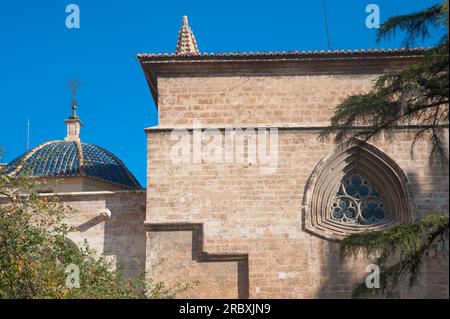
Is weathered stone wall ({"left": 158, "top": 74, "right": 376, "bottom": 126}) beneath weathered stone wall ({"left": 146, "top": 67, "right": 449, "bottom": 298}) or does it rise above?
above

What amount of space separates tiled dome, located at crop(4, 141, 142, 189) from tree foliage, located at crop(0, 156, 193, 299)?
4701 millimetres

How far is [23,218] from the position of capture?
11.4 m

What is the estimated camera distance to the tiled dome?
53.5 ft

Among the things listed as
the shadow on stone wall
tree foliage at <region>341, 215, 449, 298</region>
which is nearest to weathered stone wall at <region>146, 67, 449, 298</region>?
the shadow on stone wall

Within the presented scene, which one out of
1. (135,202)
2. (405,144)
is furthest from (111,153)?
(405,144)

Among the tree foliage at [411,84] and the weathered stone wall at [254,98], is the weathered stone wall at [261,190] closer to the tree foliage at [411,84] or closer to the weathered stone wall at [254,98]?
the weathered stone wall at [254,98]

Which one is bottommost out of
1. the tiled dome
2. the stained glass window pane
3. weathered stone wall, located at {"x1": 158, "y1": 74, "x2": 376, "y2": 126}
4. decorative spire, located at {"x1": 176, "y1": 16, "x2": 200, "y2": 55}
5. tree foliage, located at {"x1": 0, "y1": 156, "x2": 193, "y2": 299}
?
tree foliage, located at {"x1": 0, "y1": 156, "x2": 193, "y2": 299}

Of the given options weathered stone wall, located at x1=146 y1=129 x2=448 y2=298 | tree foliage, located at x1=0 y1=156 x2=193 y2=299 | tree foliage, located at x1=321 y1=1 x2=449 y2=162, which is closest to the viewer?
tree foliage, located at x1=321 y1=1 x2=449 y2=162

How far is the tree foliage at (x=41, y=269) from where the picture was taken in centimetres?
951

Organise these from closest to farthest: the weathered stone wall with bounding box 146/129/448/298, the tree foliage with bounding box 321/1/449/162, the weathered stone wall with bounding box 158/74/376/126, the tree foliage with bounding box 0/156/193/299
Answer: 1. the tree foliage with bounding box 321/1/449/162
2. the tree foliage with bounding box 0/156/193/299
3. the weathered stone wall with bounding box 146/129/448/298
4. the weathered stone wall with bounding box 158/74/376/126

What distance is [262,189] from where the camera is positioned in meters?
12.6

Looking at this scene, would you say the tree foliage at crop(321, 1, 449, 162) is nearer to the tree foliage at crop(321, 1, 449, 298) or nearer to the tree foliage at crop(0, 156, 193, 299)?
the tree foliage at crop(321, 1, 449, 298)

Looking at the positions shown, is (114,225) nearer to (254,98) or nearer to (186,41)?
(254,98)
